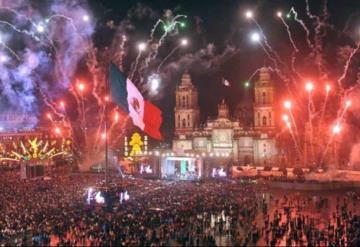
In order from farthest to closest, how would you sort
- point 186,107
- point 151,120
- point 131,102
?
1. point 186,107
2. point 151,120
3. point 131,102

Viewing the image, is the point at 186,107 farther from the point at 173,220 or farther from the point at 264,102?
the point at 173,220

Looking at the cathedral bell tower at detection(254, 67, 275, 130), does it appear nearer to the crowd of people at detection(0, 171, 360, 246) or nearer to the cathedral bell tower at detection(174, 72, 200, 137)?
the cathedral bell tower at detection(174, 72, 200, 137)

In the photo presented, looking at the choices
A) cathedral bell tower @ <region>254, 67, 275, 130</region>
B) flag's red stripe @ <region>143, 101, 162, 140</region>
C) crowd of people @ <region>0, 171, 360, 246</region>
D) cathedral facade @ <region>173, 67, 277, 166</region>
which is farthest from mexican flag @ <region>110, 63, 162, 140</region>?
cathedral bell tower @ <region>254, 67, 275, 130</region>

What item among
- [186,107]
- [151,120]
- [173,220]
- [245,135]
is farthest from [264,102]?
[173,220]

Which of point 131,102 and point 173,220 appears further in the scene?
point 131,102

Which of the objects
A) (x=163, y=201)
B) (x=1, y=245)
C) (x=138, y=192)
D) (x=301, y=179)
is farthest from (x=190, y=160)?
(x=1, y=245)

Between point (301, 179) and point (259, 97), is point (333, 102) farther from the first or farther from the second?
point (301, 179)
